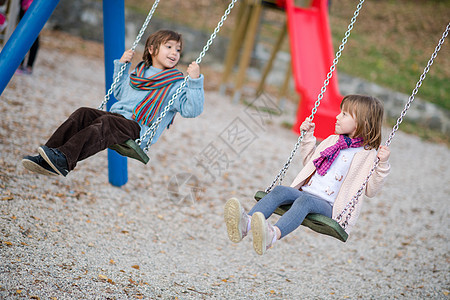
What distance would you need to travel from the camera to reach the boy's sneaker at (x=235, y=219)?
2.78 metres

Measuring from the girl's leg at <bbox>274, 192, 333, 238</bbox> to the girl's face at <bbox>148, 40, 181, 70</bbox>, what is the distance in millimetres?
1343

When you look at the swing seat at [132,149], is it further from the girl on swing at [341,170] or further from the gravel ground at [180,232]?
the gravel ground at [180,232]

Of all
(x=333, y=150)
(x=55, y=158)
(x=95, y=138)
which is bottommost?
(x=55, y=158)

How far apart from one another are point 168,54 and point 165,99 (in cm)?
33

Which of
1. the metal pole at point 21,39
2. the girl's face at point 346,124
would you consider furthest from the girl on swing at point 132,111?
the girl's face at point 346,124

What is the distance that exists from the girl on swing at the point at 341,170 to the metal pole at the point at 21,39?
6.37ft

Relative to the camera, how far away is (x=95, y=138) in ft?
9.95

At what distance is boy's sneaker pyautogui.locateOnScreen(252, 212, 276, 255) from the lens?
272 cm

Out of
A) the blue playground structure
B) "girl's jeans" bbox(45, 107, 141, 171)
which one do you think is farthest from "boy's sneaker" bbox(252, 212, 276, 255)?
the blue playground structure

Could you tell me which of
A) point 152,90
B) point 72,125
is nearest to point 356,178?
point 152,90

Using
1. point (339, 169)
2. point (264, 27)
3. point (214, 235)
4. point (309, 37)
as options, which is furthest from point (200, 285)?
point (264, 27)

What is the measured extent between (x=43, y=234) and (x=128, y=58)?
151cm

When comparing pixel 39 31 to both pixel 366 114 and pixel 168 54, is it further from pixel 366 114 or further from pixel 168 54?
pixel 366 114

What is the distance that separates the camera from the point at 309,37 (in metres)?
8.10
